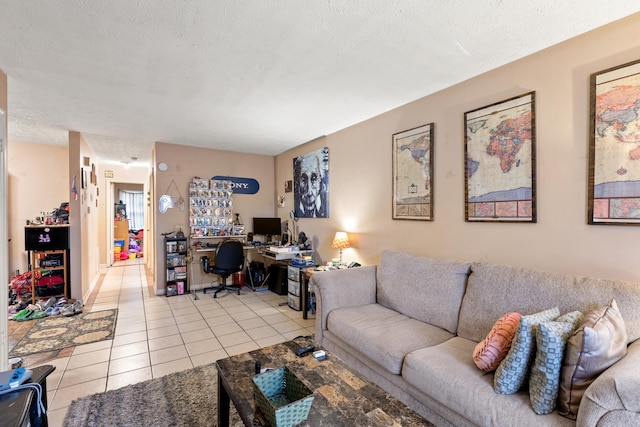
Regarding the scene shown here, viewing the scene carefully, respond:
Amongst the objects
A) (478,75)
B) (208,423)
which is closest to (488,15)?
(478,75)

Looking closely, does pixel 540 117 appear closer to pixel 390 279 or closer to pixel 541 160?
pixel 541 160

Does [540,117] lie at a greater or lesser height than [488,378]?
greater

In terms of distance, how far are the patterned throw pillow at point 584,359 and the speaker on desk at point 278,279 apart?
3682 mm

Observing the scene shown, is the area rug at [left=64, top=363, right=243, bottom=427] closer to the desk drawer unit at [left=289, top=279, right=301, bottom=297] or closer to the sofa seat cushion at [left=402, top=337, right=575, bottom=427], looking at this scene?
the sofa seat cushion at [left=402, top=337, right=575, bottom=427]

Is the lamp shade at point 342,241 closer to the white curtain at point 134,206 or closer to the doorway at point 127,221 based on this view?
the doorway at point 127,221

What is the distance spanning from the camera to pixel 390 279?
2619 millimetres

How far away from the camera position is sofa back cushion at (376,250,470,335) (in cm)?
216

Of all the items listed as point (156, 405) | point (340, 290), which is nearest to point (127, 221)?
point (156, 405)

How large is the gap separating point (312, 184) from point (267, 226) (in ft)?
4.01

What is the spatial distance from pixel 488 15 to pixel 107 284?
21.1 feet

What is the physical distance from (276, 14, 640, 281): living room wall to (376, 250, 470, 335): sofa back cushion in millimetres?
340

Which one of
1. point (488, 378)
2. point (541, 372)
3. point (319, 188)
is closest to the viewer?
point (541, 372)

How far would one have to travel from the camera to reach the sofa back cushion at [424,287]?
84.9 inches

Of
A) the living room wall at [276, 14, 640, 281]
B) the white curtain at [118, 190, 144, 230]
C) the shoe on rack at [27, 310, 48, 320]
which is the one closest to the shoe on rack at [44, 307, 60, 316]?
the shoe on rack at [27, 310, 48, 320]
